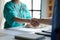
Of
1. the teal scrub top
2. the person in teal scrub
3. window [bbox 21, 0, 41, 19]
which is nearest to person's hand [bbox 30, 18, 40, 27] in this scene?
the person in teal scrub

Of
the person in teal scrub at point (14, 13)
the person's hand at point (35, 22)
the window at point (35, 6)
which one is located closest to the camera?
the person's hand at point (35, 22)

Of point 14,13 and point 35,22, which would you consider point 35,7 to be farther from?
point 35,22

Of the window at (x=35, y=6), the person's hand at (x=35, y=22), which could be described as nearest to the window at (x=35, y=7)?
the window at (x=35, y=6)

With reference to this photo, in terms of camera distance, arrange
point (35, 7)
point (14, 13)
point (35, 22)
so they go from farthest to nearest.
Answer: point (35, 7), point (14, 13), point (35, 22)

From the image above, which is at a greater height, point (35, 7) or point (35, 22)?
point (35, 7)

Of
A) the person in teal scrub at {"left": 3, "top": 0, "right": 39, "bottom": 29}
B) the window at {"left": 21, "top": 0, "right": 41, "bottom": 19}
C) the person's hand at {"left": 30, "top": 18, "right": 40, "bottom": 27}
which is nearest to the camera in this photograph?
the person's hand at {"left": 30, "top": 18, "right": 40, "bottom": 27}

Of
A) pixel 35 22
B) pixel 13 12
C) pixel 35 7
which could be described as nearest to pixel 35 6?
pixel 35 7

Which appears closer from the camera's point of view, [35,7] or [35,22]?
[35,22]

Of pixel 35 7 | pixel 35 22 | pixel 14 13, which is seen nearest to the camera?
pixel 35 22

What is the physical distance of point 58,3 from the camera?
34cm

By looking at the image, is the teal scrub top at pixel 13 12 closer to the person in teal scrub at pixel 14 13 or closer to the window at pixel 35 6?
the person in teal scrub at pixel 14 13

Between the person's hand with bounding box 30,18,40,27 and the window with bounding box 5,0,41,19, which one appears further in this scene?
the window with bounding box 5,0,41,19

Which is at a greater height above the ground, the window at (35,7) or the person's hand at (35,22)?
the window at (35,7)

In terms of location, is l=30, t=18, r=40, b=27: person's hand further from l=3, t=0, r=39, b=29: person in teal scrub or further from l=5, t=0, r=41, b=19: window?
l=5, t=0, r=41, b=19: window
